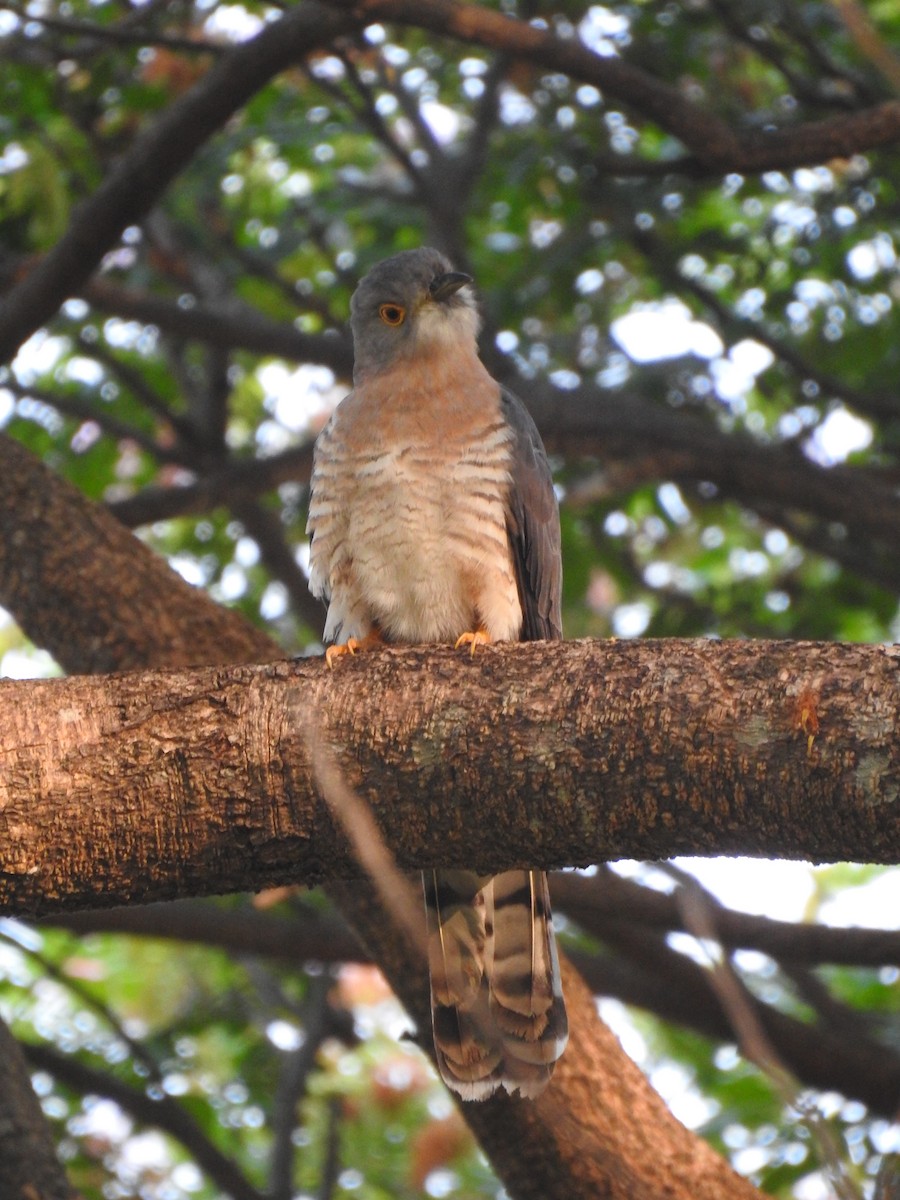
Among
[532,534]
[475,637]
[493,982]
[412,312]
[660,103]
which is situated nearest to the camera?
[493,982]

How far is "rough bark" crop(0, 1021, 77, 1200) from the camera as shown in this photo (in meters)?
3.39

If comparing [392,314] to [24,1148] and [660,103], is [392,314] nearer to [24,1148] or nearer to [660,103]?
[660,103]

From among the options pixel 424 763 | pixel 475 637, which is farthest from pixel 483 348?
pixel 424 763

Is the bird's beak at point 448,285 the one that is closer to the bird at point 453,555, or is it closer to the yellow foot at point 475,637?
the bird at point 453,555

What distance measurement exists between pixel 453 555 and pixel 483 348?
197 cm

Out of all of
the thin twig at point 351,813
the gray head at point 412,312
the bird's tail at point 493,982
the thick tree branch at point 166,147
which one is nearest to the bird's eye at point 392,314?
the gray head at point 412,312

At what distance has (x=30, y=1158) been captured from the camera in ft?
11.3

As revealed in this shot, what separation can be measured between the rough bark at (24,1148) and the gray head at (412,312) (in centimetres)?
243

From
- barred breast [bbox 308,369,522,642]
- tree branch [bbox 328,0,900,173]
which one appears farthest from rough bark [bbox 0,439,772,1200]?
tree branch [bbox 328,0,900,173]

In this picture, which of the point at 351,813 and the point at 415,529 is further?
the point at 415,529

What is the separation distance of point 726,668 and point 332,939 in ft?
10.6

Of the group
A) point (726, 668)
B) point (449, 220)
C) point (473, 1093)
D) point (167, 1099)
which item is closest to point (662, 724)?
point (726, 668)

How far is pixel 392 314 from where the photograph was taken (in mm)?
4828

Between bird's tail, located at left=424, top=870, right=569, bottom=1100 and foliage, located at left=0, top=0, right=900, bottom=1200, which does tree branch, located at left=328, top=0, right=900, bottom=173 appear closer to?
foliage, located at left=0, top=0, right=900, bottom=1200
